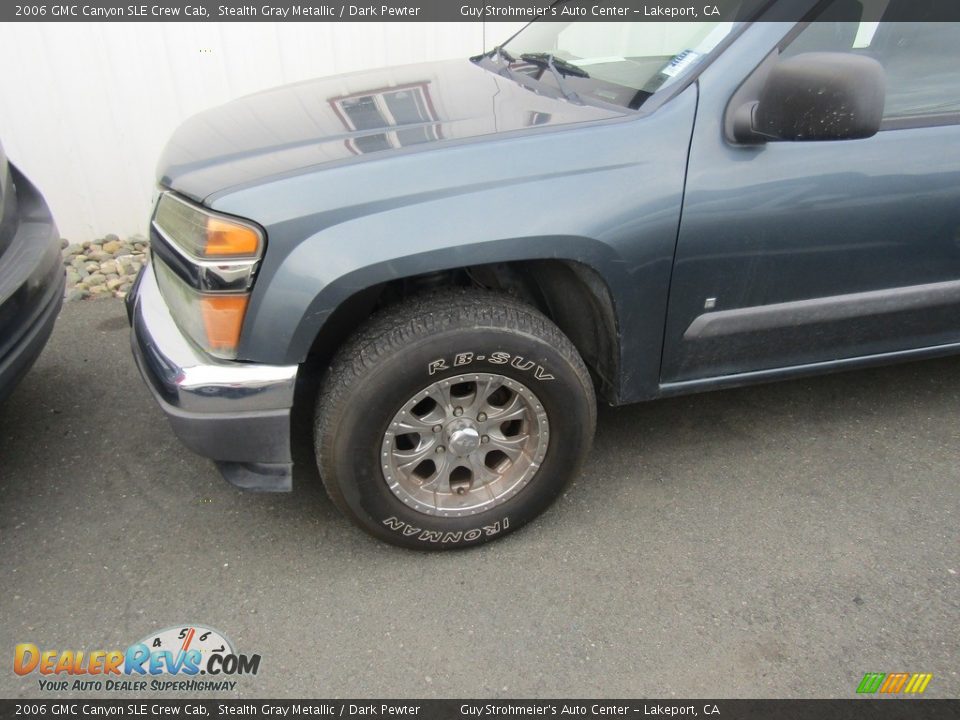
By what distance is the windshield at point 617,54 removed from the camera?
211 centimetres

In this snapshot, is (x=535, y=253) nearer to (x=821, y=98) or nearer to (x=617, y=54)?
(x=821, y=98)

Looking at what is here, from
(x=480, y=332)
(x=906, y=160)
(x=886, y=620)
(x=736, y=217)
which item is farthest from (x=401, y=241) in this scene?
(x=886, y=620)

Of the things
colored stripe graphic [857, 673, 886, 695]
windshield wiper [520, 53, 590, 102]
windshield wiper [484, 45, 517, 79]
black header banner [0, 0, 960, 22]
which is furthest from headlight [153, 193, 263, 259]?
black header banner [0, 0, 960, 22]

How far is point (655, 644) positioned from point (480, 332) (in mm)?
1002

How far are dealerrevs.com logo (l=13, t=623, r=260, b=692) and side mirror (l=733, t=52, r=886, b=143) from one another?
2.05 m

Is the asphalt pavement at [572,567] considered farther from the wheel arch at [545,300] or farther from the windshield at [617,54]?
the windshield at [617,54]

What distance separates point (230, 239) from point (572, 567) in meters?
1.41

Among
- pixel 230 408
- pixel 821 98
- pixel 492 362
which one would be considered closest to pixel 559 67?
pixel 821 98

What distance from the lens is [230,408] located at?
191 centimetres

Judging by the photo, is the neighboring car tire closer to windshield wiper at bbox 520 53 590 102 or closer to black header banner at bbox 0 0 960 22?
windshield wiper at bbox 520 53 590 102

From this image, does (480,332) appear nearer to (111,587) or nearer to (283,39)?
(111,587)

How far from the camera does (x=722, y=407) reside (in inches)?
117

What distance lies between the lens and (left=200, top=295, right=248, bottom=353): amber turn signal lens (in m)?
1.83
